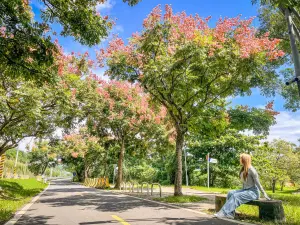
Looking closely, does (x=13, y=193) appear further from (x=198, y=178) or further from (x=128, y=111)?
(x=198, y=178)

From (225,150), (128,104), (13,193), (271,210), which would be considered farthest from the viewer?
(225,150)

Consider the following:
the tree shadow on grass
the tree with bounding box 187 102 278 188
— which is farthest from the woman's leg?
the tree with bounding box 187 102 278 188

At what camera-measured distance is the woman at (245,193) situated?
6.31m

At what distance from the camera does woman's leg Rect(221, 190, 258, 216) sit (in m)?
6.31

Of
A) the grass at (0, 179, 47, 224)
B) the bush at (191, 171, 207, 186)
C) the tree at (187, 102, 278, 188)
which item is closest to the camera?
the grass at (0, 179, 47, 224)

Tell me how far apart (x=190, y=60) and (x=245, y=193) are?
681cm

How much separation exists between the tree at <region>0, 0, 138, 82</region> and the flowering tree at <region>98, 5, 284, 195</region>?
197 inches

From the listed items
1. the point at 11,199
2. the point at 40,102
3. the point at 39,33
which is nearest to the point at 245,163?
the point at 39,33

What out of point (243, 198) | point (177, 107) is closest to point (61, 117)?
point (177, 107)

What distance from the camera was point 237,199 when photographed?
634 centimetres

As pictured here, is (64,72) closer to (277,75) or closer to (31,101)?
(31,101)

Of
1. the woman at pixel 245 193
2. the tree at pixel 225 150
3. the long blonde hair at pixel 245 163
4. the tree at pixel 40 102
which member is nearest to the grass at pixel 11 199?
the tree at pixel 40 102

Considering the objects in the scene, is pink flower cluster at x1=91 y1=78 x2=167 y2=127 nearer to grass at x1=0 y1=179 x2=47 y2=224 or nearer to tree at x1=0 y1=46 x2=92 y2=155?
tree at x1=0 y1=46 x2=92 y2=155

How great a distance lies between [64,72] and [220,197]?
9.28m
